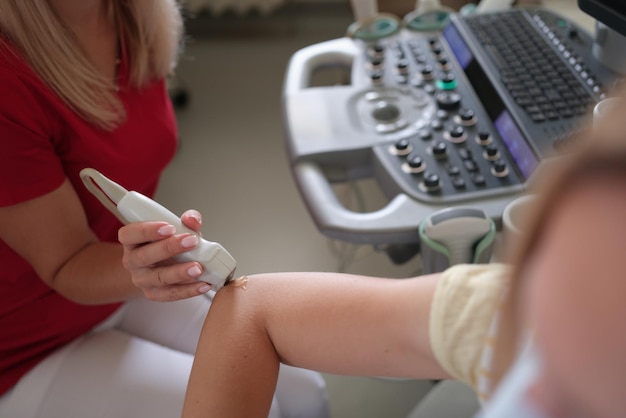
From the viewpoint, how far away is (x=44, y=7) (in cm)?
78

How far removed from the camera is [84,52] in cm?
89

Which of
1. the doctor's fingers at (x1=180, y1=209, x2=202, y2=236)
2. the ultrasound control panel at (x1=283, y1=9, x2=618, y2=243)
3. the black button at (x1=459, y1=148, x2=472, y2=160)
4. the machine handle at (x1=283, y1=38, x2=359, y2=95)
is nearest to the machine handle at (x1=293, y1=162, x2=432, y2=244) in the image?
the ultrasound control panel at (x1=283, y1=9, x2=618, y2=243)

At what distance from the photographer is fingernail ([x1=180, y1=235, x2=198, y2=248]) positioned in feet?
1.98

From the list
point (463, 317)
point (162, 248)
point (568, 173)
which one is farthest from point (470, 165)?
point (568, 173)

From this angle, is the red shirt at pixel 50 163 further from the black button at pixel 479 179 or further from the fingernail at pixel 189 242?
the black button at pixel 479 179

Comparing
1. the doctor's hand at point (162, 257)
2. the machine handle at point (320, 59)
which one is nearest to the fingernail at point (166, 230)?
the doctor's hand at point (162, 257)

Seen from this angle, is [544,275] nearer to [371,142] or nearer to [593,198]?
[593,198]

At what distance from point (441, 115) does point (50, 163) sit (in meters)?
0.53

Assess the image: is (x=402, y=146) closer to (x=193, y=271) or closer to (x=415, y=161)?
(x=415, y=161)

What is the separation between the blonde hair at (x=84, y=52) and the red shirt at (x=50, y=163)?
0.02 m

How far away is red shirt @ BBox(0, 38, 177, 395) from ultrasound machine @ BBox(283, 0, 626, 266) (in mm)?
221

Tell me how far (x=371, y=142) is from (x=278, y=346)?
344 millimetres

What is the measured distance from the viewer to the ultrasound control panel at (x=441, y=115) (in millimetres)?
772

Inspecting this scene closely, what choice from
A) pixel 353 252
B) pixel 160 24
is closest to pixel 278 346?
pixel 160 24
